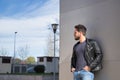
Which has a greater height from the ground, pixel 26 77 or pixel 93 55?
pixel 93 55

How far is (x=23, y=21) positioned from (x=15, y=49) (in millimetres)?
8418

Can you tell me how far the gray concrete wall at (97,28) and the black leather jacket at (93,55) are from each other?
17 centimetres

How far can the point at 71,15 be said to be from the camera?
502cm

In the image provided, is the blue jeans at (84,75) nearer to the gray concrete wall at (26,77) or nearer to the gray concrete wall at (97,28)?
the gray concrete wall at (97,28)

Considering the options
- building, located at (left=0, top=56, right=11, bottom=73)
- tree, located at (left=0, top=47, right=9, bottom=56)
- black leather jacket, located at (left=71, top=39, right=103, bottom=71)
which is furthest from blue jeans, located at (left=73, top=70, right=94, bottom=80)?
tree, located at (left=0, top=47, right=9, bottom=56)

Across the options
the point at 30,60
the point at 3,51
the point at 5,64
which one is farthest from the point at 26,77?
the point at 30,60

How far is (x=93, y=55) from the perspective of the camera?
13.3 feet

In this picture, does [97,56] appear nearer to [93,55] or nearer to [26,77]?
[93,55]

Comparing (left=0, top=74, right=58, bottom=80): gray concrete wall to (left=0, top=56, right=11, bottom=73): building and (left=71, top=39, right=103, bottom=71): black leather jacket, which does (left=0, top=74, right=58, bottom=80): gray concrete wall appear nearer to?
(left=0, top=56, right=11, bottom=73): building

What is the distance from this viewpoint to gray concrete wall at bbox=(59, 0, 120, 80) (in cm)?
411

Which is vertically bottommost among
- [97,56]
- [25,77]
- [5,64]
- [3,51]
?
[25,77]

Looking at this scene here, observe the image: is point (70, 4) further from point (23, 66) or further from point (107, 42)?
point (23, 66)

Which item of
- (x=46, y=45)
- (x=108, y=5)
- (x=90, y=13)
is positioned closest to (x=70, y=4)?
(x=90, y=13)

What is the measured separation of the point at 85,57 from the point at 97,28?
2.01 feet
